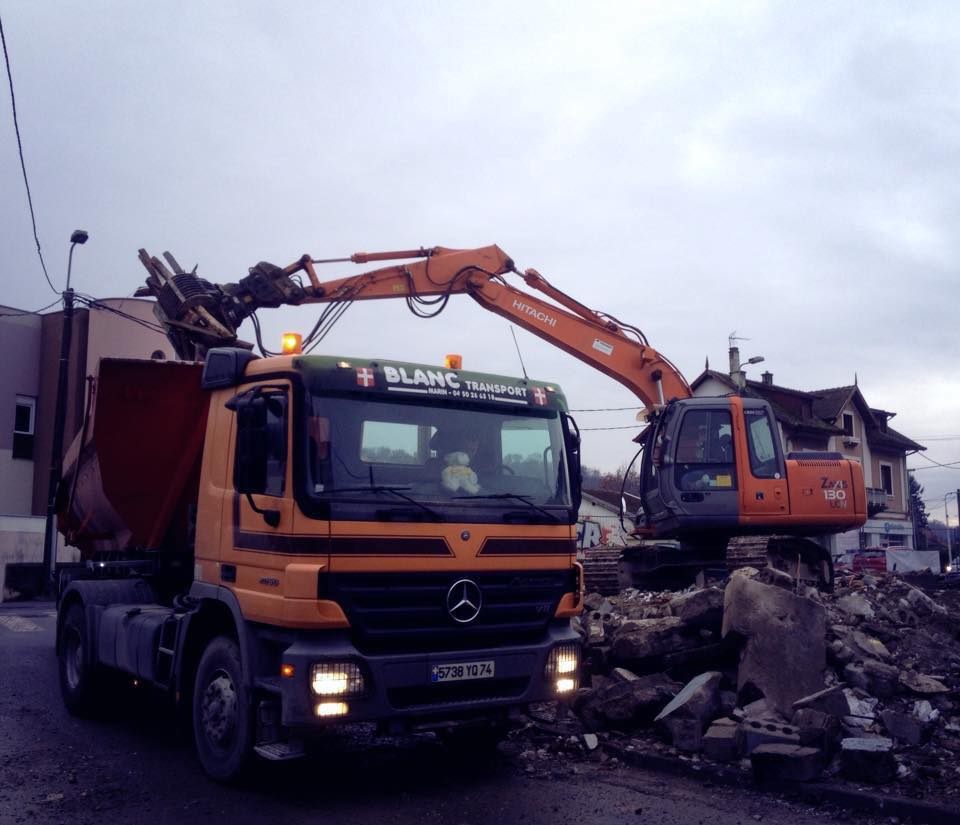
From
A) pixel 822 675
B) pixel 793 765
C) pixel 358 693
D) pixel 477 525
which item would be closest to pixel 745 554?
pixel 822 675

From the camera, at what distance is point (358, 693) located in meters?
6.10

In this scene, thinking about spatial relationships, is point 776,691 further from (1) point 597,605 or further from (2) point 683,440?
(2) point 683,440

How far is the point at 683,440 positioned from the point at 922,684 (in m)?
6.03

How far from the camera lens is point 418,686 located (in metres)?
6.37

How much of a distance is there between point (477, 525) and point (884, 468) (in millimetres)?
47929

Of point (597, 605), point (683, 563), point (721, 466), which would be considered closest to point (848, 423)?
point (683, 563)

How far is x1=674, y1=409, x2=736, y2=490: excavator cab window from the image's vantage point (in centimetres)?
1400

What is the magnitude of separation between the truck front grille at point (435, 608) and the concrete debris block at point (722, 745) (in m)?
1.63

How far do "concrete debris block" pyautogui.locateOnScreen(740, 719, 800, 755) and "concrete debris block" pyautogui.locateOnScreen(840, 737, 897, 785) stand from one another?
0.44 metres

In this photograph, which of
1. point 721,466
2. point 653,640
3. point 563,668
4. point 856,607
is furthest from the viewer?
point 721,466

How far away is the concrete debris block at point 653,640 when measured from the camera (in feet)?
29.4

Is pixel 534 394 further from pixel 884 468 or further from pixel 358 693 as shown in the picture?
pixel 884 468

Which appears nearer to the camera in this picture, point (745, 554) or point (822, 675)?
point (822, 675)

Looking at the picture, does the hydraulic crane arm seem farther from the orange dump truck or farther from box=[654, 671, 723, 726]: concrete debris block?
box=[654, 671, 723, 726]: concrete debris block
